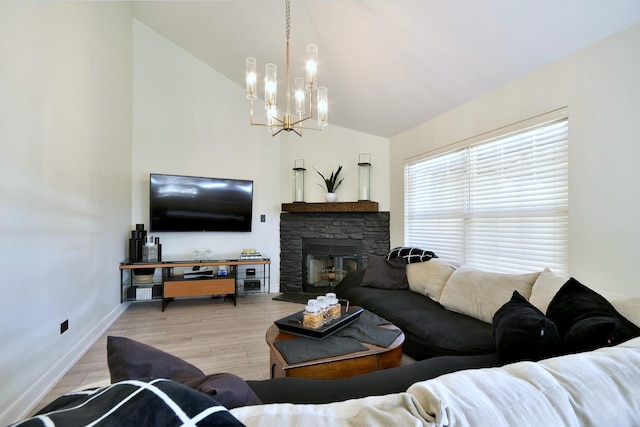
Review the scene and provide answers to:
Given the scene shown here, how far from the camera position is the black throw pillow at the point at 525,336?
3.91ft

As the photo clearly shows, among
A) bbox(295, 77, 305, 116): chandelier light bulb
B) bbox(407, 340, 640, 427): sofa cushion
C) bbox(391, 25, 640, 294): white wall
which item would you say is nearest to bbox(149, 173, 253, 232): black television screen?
bbox(295, 77, 305, 116): chandelier light bulb

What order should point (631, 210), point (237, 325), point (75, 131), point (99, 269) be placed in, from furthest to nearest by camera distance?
1. point (237, 325)
2. point (99, 269)
3. point (75, 131)
4. point (631, 210)

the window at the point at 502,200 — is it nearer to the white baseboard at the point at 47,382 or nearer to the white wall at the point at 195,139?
the white wall at the point at 195,139

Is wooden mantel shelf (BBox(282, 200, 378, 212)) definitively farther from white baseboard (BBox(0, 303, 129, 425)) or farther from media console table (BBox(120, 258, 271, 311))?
white baseboard (BBox(0, 303, 129, 425))

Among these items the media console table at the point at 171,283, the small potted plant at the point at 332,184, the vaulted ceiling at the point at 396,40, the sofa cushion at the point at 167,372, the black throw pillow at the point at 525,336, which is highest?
the vaulted ceiling at the point at 396,40

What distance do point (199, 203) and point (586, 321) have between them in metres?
4.17

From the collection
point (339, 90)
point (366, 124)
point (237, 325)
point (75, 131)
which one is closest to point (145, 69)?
point (75, 131)

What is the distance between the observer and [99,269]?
300 cm

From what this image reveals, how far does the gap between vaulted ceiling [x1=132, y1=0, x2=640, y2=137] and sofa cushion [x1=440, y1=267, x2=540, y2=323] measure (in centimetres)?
167

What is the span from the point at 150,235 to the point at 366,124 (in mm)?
3475

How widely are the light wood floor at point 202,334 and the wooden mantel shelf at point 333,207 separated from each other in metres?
1.41

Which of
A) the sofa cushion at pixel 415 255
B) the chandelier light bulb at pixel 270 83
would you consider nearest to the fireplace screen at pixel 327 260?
the sofa cushion at pixel 415 255

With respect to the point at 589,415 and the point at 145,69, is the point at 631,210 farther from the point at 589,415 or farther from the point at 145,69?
the point at 145,69

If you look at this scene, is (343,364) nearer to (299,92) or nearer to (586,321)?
(586,321)
